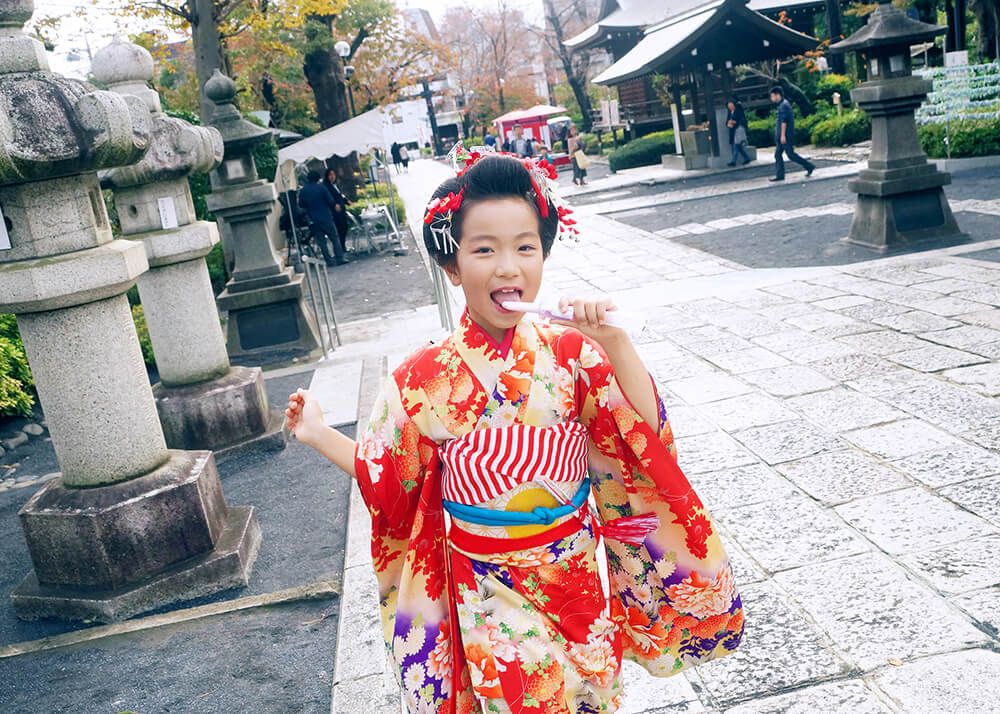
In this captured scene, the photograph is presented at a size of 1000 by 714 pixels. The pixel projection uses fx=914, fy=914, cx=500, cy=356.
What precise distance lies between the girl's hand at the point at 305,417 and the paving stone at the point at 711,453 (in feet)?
8.51

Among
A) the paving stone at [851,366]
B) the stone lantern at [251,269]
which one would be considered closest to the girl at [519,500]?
the paving stone at [851,366]

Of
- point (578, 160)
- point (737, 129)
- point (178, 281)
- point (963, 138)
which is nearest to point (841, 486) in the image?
point (178, 281)

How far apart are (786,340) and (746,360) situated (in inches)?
21.9

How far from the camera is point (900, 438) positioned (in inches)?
182

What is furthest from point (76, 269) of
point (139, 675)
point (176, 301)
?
point (176, 301)

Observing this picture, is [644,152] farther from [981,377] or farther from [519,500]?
[519,500]

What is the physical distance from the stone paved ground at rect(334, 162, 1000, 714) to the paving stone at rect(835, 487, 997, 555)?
0.01 meters

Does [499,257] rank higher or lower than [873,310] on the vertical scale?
higher

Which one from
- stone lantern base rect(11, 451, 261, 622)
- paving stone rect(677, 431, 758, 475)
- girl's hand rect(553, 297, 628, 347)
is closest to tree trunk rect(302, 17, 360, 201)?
paving stone rect(677, 431, 758, 475)

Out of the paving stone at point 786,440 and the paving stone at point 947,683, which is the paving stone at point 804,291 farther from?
the paving stone at point 947,683

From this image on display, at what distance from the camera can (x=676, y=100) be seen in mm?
22516

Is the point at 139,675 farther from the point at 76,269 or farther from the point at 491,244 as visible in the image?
the point at 491,244

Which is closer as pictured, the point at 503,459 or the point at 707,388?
the point at 503,459

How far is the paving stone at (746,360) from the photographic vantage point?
6223 millimetres
